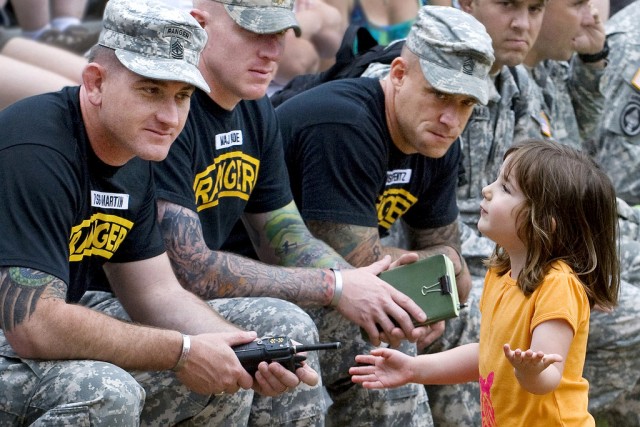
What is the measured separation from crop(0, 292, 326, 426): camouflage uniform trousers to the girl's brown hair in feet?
2.49

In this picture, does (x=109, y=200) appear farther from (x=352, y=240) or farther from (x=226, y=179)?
(x=352, y=240)

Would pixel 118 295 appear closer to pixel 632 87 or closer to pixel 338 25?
pixel 338 25

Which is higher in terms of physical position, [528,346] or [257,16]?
[257,16]

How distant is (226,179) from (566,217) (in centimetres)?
125

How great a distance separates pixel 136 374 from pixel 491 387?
973 mm

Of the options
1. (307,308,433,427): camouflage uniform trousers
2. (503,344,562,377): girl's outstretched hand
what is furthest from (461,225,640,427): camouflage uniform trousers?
(503,344,562,377): girl's outstretched hand

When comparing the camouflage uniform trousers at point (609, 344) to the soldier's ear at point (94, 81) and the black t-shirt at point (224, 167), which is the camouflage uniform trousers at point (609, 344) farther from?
the soldier's ear at point (94, 81)

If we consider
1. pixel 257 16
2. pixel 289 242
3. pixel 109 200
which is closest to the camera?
pixel 109 200

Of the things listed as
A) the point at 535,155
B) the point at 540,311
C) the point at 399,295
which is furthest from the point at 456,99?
the point at 540,311

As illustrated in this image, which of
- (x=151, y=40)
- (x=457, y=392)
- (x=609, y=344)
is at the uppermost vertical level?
(x=151, y=40)

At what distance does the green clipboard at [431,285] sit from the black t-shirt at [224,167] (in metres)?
0.54

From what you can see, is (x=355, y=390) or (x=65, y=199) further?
(x=355, y=390)

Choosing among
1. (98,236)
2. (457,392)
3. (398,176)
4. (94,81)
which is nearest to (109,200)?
Result: (98,236)

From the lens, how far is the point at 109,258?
11.6 feet
